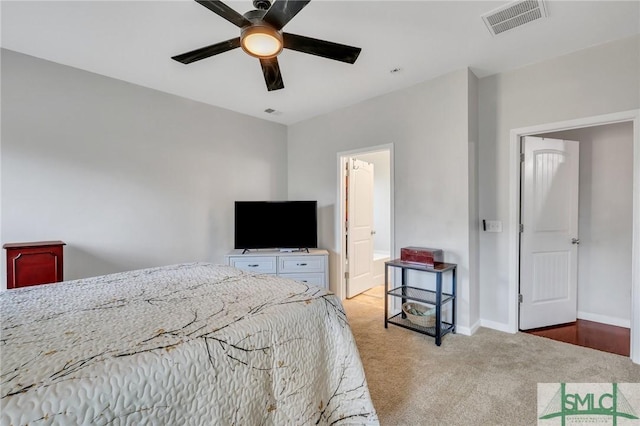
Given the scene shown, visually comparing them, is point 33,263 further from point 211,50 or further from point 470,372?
point 470,372

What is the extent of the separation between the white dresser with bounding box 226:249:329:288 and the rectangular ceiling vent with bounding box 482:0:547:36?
2758 mm

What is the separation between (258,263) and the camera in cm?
366

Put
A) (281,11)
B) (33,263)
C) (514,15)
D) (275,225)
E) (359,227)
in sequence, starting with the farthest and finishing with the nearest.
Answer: (359,227) → (275,225) → (33,263) → (514,15) → (281,11)

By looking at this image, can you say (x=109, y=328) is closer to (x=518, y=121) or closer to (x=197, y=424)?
(x=197, y=424)

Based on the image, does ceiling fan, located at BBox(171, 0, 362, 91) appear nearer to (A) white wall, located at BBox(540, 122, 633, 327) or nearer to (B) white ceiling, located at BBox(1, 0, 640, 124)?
(B) white ceiling, located at BBox(1, 0, 640, 124)

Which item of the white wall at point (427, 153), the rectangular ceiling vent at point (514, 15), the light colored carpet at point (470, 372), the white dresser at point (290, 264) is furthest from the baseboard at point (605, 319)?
the rectangular ceiling vent at point (514, 15)

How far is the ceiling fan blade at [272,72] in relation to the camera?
1.96 m

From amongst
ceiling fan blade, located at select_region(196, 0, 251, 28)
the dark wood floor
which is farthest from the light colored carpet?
ceiling fan blade, located at select_region(196, 0, 251, 28)

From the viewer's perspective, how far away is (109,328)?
3.56 ft

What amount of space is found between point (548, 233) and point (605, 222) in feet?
2.36

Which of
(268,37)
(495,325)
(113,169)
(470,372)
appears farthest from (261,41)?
(495,325)

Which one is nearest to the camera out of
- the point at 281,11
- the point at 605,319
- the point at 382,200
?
the point at 281,11

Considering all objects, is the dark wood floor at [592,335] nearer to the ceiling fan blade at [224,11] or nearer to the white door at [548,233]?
the white door at [548,233]

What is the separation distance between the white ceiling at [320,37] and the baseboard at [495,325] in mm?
2558
